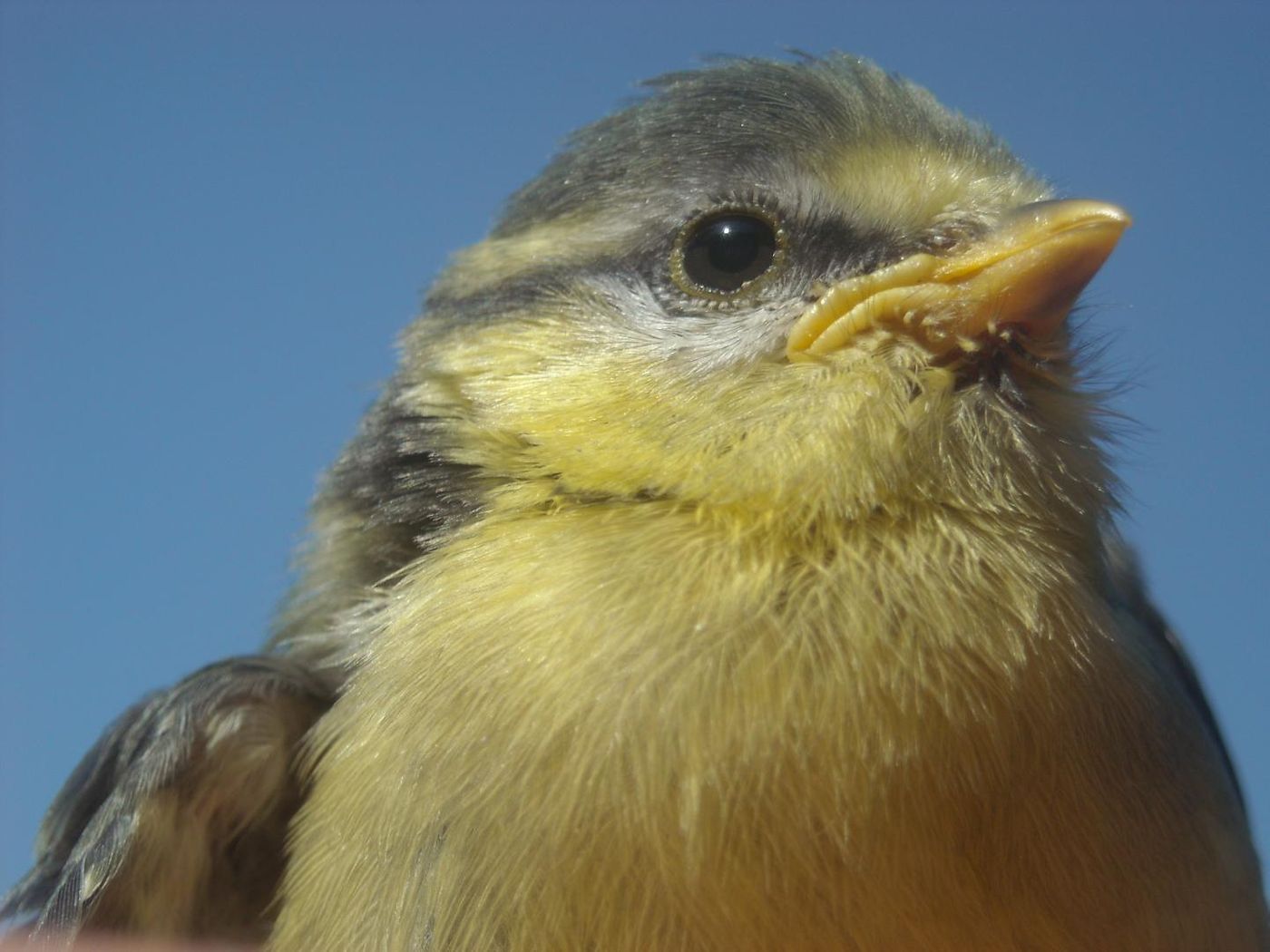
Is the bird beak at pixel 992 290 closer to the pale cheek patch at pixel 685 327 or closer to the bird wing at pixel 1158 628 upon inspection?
the pale cheek patch at pixel 685 327

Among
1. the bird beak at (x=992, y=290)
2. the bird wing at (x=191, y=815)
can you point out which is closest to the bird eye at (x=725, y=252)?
the bird beak at (x=992, y=290)

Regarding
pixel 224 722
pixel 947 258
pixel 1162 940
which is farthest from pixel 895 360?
pixel 224 722

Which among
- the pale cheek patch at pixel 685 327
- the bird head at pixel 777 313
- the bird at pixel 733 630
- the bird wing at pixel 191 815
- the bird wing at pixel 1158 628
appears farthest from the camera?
the bird wing at pixel 1158 628

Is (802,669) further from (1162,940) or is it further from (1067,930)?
(1162,940)

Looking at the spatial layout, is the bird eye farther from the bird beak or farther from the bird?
the bird beak

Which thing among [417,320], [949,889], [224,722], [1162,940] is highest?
[417,320]

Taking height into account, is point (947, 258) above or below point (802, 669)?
above

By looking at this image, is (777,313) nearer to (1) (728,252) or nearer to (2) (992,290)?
(1) (728,252)

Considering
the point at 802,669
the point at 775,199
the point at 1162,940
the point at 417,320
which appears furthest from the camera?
the point at 417,320
